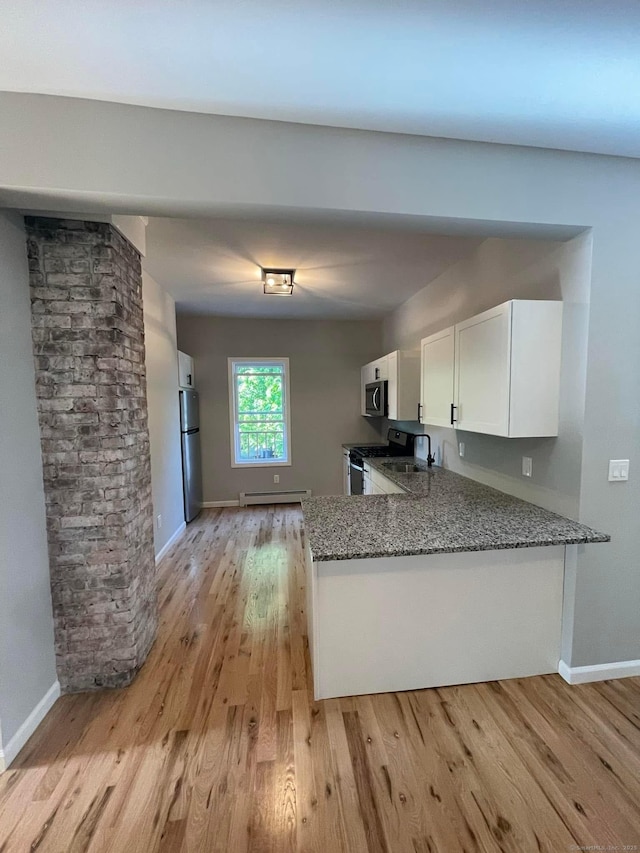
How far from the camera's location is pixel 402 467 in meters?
3.55

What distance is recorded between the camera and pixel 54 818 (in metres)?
1.37

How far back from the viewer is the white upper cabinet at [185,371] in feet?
14.4

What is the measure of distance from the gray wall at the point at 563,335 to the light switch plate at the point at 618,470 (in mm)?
178

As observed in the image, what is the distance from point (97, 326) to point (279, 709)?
2142 millimetres

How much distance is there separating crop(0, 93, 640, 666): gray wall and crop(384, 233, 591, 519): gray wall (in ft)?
0.20

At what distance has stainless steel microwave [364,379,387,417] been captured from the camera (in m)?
4.21

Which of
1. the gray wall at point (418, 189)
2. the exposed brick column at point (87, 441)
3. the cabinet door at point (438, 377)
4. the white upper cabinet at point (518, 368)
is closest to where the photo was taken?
the gray wall at point (418, 189)

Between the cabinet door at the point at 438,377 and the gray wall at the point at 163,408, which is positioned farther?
the gray wall at the point at 163,408

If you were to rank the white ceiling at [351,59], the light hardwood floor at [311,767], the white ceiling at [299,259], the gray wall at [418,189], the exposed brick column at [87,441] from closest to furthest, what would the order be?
the white ceiling at [351,59], the light hardwood floor at [311,767], the gray wall at [418,189], the exposed brick column at [87,441], the white ceiling at [299,259]

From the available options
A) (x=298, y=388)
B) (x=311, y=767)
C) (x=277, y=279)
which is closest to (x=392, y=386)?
(x=277, y=279)

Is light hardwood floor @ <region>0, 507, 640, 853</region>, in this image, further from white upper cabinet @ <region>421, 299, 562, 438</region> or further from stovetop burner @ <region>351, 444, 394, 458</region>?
stovetop burner @ <region>351, 444, 394, 458</region>

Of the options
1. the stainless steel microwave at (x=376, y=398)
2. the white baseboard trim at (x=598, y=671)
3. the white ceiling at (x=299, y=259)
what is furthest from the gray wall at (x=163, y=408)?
the white baseboard trim at (x=598, y=671)

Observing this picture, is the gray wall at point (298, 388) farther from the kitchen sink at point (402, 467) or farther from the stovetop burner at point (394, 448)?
the kitchen sink at point (402, 467)

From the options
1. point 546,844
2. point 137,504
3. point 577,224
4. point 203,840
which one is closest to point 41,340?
point 137,504
